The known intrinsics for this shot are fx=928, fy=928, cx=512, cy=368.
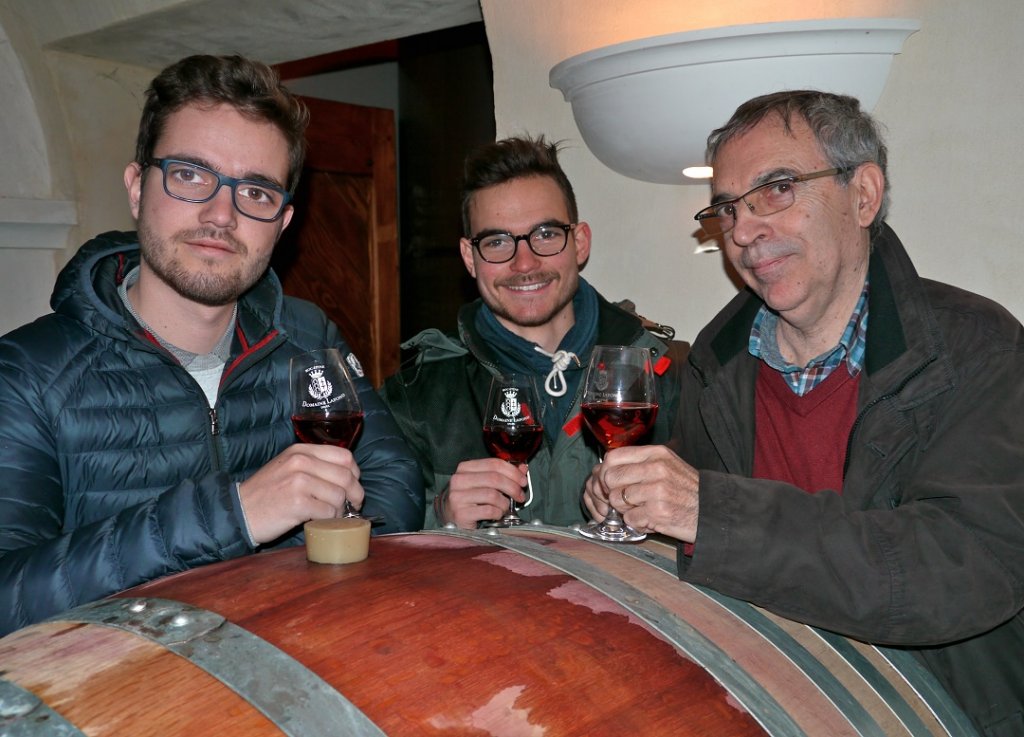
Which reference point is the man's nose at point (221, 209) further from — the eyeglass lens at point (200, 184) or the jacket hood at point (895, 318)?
the jacket hood at point (895, 318)

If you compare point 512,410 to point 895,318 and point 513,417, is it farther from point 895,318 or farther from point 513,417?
point 895,318

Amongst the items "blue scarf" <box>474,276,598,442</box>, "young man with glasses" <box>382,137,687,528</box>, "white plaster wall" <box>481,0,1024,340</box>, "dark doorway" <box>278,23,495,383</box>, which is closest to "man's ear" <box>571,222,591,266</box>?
"young man with glasses" <box>382,137,687,528</box>

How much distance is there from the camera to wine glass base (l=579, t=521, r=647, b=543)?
5.63 feet

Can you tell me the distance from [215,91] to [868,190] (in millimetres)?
1564

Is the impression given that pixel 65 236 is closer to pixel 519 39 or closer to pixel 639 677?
pixel 519 39

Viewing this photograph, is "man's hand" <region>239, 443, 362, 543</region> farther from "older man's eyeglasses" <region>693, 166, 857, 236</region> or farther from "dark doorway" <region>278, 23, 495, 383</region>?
"dark doorway" <region>278, 23, 495, 383</region>

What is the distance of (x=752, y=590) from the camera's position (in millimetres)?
1537

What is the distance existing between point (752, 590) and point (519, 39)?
227 cm

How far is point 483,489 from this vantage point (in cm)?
209

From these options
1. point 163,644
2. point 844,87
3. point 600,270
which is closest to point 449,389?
point 600,270

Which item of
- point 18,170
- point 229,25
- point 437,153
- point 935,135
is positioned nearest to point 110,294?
point 935,135

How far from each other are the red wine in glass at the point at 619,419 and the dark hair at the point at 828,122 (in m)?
0.76

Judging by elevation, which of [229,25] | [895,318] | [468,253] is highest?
[229,25]

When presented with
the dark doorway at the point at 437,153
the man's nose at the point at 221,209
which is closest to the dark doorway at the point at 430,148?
the dark doorway at the point at 437,153
